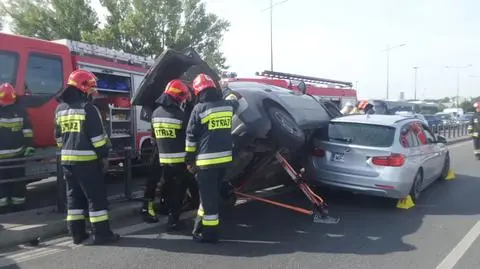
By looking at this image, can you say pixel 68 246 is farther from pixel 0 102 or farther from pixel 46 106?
pixel 46 106

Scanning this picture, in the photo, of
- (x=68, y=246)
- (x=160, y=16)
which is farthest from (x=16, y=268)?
(x=160, y=16)

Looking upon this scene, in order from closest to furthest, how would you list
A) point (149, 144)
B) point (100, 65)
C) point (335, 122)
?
point (335, 122) → point (100, 65) → point (149, 144)

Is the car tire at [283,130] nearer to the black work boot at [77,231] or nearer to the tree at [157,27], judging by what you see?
the black work boot at [77,231]

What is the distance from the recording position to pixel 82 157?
528cm

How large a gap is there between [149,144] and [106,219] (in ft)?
17.8

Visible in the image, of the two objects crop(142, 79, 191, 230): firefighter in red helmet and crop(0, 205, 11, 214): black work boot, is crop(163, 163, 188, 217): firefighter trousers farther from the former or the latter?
crop(0, 205, 11, 214): black work boot

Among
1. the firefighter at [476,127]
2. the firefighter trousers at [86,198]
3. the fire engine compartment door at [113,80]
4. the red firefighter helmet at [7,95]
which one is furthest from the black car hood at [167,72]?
the firefighter at [476,127]

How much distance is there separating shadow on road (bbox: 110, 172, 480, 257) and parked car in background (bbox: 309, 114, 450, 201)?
0.39 metres

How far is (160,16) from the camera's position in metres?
25.7

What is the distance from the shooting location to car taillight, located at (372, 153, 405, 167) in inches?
278

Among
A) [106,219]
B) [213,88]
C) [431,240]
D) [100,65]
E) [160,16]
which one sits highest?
[160,16]

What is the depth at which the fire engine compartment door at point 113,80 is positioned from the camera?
31.1 ft

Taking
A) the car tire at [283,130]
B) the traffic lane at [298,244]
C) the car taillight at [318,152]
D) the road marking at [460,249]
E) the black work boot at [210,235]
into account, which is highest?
the car tire at [283,130]

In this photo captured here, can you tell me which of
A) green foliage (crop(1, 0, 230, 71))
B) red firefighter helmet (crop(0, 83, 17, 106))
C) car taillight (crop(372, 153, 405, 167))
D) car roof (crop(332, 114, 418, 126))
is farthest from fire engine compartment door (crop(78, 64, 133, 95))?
green foliage (crop(1, 0, 230, 71))
